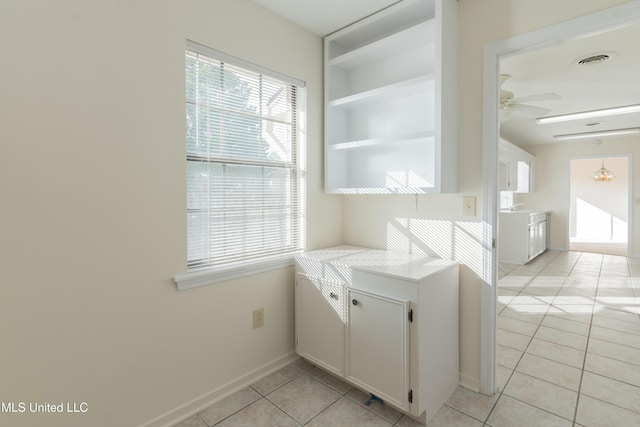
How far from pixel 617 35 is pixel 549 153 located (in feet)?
18.4

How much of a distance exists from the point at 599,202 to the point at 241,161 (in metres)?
11.2

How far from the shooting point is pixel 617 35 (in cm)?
260

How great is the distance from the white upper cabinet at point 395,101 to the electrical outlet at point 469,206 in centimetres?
10

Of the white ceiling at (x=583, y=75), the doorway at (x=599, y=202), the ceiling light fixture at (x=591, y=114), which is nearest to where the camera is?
the white ceiling at (x=583, y=75)

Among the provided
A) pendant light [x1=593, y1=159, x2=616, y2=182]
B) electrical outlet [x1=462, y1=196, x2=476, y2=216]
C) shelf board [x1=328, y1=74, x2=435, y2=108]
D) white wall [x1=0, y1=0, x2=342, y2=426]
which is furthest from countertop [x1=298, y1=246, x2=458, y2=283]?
pendant light [x1=593, y1=159, x2=616, y2=182]

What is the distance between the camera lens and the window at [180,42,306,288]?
74.1 inches

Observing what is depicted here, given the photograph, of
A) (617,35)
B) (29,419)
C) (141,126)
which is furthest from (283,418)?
(617,35)

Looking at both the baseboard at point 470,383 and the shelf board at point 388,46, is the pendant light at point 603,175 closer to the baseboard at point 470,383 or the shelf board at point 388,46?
the shelf board at point 388,46

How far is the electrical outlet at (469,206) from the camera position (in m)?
2.02

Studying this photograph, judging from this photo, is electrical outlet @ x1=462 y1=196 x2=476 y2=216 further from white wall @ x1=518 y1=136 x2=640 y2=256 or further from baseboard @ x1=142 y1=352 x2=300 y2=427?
white wall @ x1=518 y1=136 x2=640 y2=256

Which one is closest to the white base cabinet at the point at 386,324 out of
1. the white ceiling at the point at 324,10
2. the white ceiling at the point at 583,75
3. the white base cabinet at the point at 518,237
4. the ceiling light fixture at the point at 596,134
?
the white ceiling at the point at 324,10

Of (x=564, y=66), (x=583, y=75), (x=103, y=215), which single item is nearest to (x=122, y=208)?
(x=103, y=215)

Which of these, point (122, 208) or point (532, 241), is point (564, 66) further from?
point (122, 208)

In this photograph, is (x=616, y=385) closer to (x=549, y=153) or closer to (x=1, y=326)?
(x=1, y=326)
